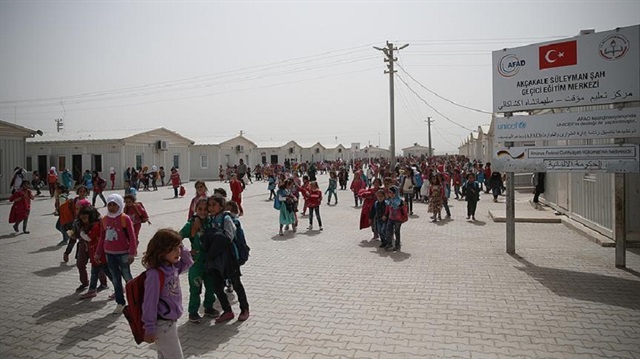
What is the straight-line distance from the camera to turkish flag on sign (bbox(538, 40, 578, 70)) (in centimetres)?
766

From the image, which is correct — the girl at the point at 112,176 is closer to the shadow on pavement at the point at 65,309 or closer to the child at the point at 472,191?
the child at the point at 472,191

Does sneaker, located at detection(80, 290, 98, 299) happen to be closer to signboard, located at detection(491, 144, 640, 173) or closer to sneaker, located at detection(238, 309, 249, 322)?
sneaker, located at detection(238, 309, 249, 322)

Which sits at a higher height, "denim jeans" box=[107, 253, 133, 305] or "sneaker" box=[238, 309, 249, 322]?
"denim jeans" box=[107, 253, 133, 305]

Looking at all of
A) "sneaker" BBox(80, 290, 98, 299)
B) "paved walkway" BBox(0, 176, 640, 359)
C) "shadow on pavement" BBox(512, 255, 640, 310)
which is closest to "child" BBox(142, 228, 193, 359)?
"paved walkway" BBox(0, 176, 640, 359)

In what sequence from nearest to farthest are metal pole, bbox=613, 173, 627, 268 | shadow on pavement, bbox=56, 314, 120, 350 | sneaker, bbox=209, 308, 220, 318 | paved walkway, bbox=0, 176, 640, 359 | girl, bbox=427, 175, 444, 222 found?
paved walkway, bbox=0, 176, 640, 359 → shadow on pavement, bbox=56, 314, 120, 350 → sneaker, bbox=209, 308, 220, 318 → metal pole, bbox=613, 173, 627, 268 → girl, bbox=427, 175, 444, 222

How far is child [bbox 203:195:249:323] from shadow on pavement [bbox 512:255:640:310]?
179 inches

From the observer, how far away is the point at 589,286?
20.3 ft

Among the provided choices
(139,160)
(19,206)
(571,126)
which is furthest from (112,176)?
(571,126)

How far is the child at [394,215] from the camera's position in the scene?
8.75 meters

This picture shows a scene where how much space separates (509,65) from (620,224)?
3.62m

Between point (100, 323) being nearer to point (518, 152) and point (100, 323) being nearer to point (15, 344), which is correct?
point (15, 344)

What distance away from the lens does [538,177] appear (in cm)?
1521

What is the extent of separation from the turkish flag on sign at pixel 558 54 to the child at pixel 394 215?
3.79m

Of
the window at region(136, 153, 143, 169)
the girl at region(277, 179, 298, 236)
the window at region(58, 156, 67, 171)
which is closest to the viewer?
the girl at region(277, 179, 298, 236)
